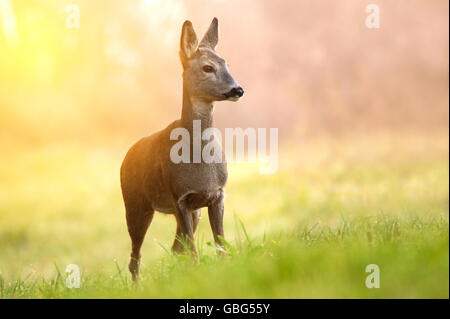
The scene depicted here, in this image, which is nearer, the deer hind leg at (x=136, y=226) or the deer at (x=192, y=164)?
the deer at (x=192, y=164)

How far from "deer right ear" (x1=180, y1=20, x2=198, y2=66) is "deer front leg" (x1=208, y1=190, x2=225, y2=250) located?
61.1 inches

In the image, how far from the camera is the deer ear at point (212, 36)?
660 cm

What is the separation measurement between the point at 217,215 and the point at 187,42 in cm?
192

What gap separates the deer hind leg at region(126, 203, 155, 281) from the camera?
23.4 ft

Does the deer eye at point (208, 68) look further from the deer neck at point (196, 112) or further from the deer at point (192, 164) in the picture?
the deer neck at point (196, 112)

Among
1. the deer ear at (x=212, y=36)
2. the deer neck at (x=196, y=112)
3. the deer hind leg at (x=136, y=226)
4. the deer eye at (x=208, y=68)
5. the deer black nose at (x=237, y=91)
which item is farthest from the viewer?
the deer hind leg at (x=136, y=226)

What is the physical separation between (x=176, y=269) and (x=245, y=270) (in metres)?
1.21

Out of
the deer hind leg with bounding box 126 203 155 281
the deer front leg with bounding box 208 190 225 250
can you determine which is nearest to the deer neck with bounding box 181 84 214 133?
the deer front leg with bounding box 208 190 225 250

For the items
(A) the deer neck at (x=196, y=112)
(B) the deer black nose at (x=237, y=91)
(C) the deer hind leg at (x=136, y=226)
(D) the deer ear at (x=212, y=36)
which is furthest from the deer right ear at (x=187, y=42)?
(C) the deer hind leg at (x=136, y=226)

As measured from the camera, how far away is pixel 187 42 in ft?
21.1

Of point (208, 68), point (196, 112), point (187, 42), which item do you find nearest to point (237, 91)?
point (208, 68)

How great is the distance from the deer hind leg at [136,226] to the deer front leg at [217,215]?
1.03 meters

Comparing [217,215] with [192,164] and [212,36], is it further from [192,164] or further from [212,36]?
[212,36]
